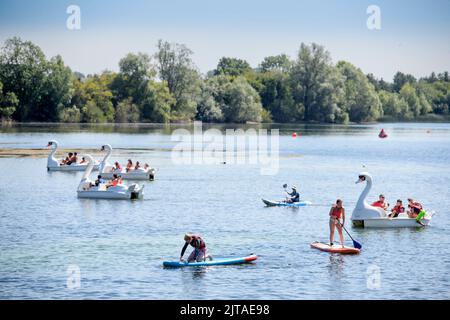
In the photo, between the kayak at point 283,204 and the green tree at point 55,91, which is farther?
the green tree at point 55,91

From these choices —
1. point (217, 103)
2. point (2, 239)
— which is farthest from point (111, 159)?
point (217, 103)

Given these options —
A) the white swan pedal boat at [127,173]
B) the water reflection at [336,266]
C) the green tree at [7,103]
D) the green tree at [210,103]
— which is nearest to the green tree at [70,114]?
the green tree at [7,103]

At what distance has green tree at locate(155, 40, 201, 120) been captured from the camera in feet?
561

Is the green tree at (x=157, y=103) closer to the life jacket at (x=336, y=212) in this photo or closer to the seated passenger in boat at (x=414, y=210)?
the seated passenger in boat at (x=414, y=210)

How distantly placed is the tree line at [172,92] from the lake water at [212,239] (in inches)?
3454

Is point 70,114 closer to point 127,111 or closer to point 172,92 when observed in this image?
point 127,111

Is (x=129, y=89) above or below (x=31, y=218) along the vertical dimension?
above

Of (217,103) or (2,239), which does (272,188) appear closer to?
(2,239)

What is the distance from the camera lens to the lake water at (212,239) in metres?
28.3

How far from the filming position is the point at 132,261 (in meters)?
31.9

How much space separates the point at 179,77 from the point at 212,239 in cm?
13767

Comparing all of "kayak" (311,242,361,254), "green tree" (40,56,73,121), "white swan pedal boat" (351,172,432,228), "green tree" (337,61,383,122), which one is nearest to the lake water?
"kayak" (311,242,361,254)

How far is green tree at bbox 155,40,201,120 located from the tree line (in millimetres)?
209
